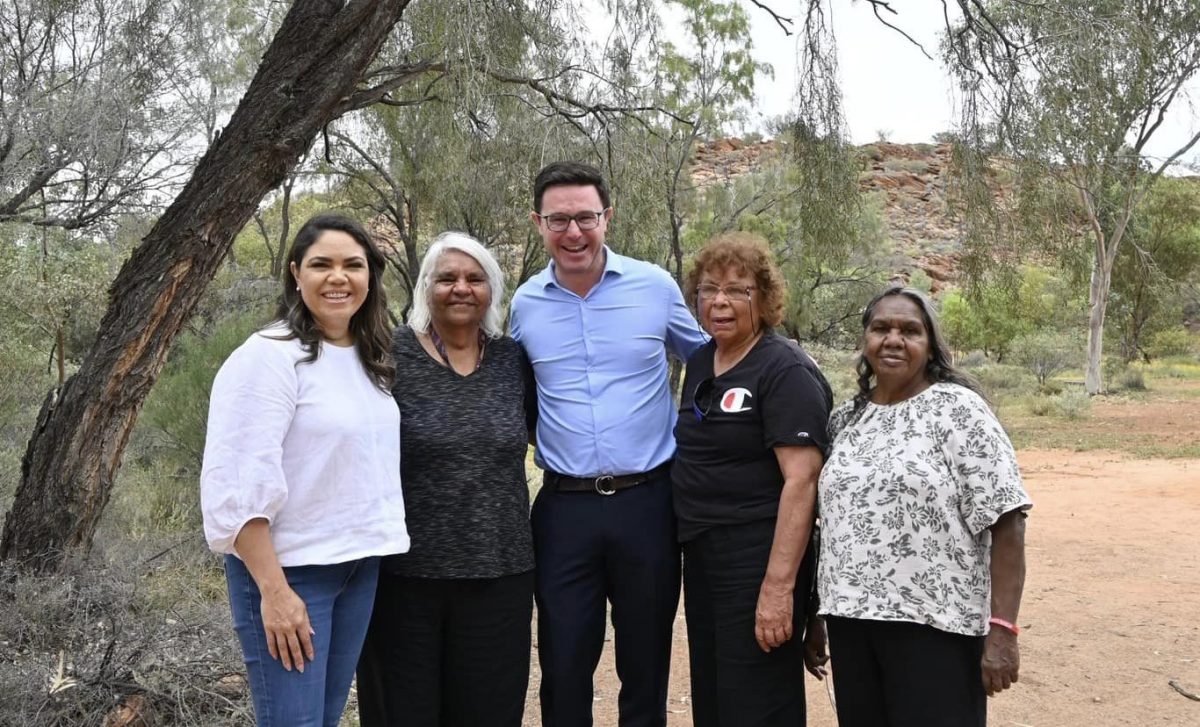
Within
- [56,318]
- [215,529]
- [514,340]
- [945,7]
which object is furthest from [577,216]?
[56,318]

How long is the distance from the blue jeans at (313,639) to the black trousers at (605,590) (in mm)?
645

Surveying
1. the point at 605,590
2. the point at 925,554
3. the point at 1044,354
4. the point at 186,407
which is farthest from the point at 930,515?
the point at 1044,354

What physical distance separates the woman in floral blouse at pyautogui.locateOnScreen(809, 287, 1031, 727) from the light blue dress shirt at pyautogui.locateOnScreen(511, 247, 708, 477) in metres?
0.68

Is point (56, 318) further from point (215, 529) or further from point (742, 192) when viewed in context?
point (742, 192)

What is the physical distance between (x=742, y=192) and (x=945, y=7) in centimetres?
1658

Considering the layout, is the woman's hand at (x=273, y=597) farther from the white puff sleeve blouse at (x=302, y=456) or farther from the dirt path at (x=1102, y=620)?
the dirt path at (x=1102, y=620)

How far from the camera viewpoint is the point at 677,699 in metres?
4.66

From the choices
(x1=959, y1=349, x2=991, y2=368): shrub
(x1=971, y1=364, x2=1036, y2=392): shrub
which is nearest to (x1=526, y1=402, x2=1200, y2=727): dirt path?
(x1=971, y1=364, x2=1036, y2=392): shrub

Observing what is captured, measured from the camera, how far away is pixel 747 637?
2.72 m

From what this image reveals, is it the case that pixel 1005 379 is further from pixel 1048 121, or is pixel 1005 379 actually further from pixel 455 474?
pixel 455 474

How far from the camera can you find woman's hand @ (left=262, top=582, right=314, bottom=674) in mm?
Answer: 2271

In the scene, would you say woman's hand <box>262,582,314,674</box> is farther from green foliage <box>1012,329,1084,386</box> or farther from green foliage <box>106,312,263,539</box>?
green foliage <box>1012,329,1084,386</box>

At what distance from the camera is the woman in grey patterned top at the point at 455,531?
2.67 m

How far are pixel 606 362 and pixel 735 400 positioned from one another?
1.61 feet
